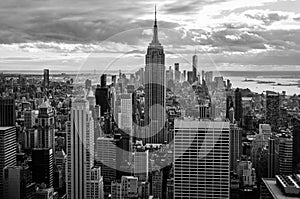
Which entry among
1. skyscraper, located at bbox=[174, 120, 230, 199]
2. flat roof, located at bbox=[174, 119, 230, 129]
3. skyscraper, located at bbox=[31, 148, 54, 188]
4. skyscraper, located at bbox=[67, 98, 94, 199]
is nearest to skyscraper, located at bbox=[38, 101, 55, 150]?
skyscraper, located at bbox=[31, 148, 54, 188]

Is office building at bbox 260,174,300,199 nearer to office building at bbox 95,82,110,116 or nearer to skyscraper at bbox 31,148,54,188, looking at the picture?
office building at bbox 95,82,110,116

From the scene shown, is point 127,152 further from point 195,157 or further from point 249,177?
point 249,177

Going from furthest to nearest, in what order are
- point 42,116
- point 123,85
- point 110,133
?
point 42,116 → point 110,133 → point 123,85

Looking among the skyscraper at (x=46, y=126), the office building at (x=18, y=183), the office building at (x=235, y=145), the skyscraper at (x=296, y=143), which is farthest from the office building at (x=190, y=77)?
the office building at (x=18, y=183)

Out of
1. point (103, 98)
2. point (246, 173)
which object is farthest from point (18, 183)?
point (246, 173)

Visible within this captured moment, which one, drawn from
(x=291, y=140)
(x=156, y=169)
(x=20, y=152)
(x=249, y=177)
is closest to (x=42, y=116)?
(x=20, y=152)

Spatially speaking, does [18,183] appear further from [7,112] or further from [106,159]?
[7,112]
